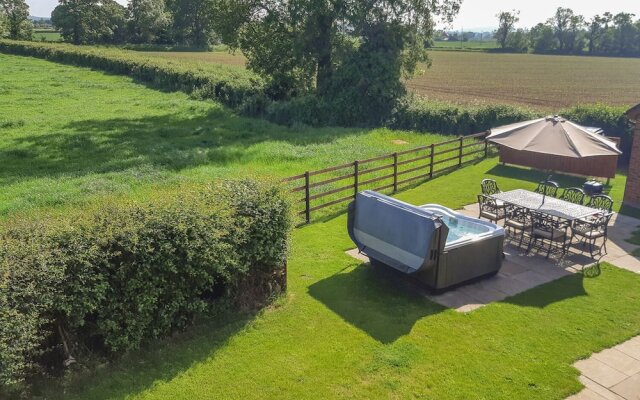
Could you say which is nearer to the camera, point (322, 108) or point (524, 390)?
point (524, 390)

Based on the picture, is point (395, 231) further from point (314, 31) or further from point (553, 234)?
point (314, 31)

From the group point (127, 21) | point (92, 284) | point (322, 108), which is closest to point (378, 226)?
point (92, 284)

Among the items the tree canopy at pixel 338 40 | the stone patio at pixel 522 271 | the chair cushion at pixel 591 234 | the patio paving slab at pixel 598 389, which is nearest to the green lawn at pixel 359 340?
the patio paving slab at pixel 598 389

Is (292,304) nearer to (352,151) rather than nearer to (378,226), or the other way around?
(378,226)

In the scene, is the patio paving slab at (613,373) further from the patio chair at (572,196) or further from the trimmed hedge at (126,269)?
the patio chair at (572,196)

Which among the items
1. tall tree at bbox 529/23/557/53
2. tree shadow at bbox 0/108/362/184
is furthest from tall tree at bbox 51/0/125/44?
tall tree at bbox 529/23/557/53

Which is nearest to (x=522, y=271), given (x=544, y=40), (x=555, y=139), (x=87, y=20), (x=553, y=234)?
(x=553, y=234)

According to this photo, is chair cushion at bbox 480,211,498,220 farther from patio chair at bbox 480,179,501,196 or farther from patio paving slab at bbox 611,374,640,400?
patio paving slab at bbox 611,374,640,400
